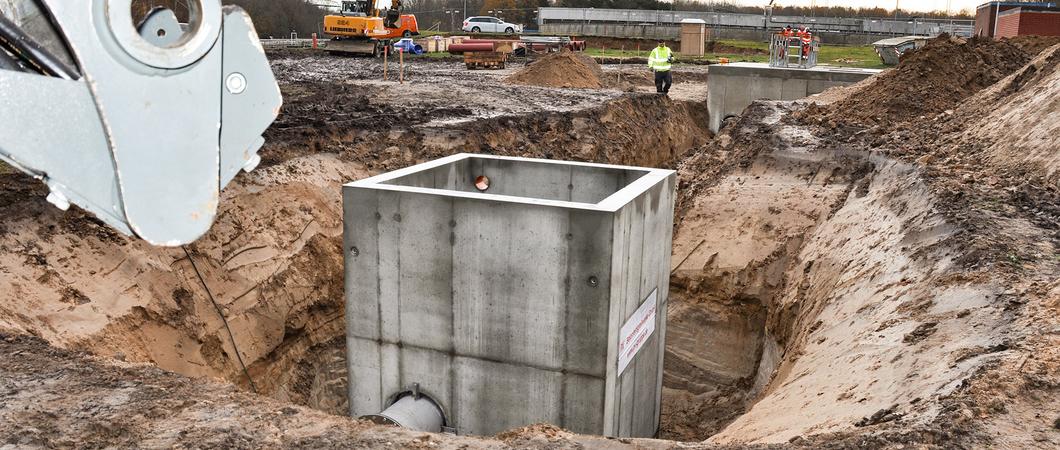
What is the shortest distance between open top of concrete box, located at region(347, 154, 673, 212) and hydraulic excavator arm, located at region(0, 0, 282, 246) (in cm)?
521

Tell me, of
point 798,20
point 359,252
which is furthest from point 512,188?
point 798,20

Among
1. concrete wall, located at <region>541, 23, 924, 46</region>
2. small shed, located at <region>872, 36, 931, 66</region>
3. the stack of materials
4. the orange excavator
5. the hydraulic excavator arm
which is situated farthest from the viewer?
concrete wall, located at <region>541, 23, 924, 46</region>

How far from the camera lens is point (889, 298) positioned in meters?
6.67

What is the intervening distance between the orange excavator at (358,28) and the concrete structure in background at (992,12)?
1965 cm

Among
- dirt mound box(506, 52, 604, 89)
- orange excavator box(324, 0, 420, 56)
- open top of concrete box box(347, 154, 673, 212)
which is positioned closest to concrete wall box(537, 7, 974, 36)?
orange excavator box(324, 0, 420, 56)

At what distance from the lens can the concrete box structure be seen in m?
6.75

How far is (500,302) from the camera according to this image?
7000 millimetres

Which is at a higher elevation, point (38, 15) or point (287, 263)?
point (38, 15)

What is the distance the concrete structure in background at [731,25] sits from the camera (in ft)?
158

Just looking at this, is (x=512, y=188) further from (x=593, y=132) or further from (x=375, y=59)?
(x=375, y=59)

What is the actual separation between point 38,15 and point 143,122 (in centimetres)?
42

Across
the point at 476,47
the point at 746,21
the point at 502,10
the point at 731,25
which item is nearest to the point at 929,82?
the point at 476,47

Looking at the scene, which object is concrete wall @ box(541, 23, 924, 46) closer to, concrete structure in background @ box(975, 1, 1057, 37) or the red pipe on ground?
concrete structure in background @ box(975, 1, 1057, 37)

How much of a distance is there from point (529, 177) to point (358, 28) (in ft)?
71.0
